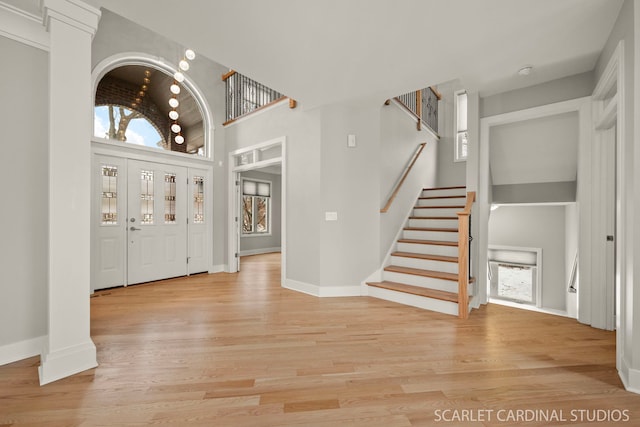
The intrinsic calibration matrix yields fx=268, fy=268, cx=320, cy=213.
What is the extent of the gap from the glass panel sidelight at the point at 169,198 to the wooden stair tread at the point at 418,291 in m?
3.79

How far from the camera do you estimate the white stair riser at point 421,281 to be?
11.0 ft

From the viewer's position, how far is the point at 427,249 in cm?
403

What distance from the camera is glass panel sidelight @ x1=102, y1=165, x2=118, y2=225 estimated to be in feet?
13.9

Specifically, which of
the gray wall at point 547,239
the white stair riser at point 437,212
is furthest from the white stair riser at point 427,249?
the gray wall at point 547,239

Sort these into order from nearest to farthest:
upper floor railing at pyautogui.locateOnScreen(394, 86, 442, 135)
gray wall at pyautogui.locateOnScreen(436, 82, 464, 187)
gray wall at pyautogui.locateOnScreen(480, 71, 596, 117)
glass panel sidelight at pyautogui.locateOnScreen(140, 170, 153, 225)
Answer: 1. gray wall at pyautogui.locateOnScreen(480, 71, 596, 117)
2. glass panel sidelight at pyautogui.locateOnScreen(140, 170, 153, 225)
3. upper floor railing at pyautogui.locateOnScreen(394, 86, 442, 135)
4. gray wall at pyautogui.locateOnScreen(436, 82, 464, 187)

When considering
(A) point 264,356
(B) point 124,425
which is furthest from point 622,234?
(B) point 124,425

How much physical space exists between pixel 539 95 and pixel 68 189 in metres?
4.71

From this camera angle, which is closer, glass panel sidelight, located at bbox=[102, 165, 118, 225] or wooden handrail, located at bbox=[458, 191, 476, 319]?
wooden handrail, located at bbox=[458, 191, 476, 319]

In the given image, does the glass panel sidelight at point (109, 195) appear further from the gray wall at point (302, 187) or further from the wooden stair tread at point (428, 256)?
the wooden stair tread at point (428, 256)

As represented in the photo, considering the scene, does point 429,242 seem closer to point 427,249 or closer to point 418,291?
point 427,249

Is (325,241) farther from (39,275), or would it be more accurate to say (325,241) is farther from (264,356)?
(39,275)

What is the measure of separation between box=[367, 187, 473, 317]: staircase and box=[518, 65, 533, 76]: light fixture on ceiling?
1686 millimetres

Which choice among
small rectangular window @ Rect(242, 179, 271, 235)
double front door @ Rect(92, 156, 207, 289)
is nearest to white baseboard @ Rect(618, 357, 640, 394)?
double front door @ Rect(92, 156, 207, 289)

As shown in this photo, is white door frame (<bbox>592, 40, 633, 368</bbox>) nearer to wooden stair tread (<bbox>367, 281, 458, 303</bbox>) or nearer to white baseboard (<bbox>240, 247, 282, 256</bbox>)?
wooden stair tread (<bbox>367, 281, 458, 303</bbox>)
